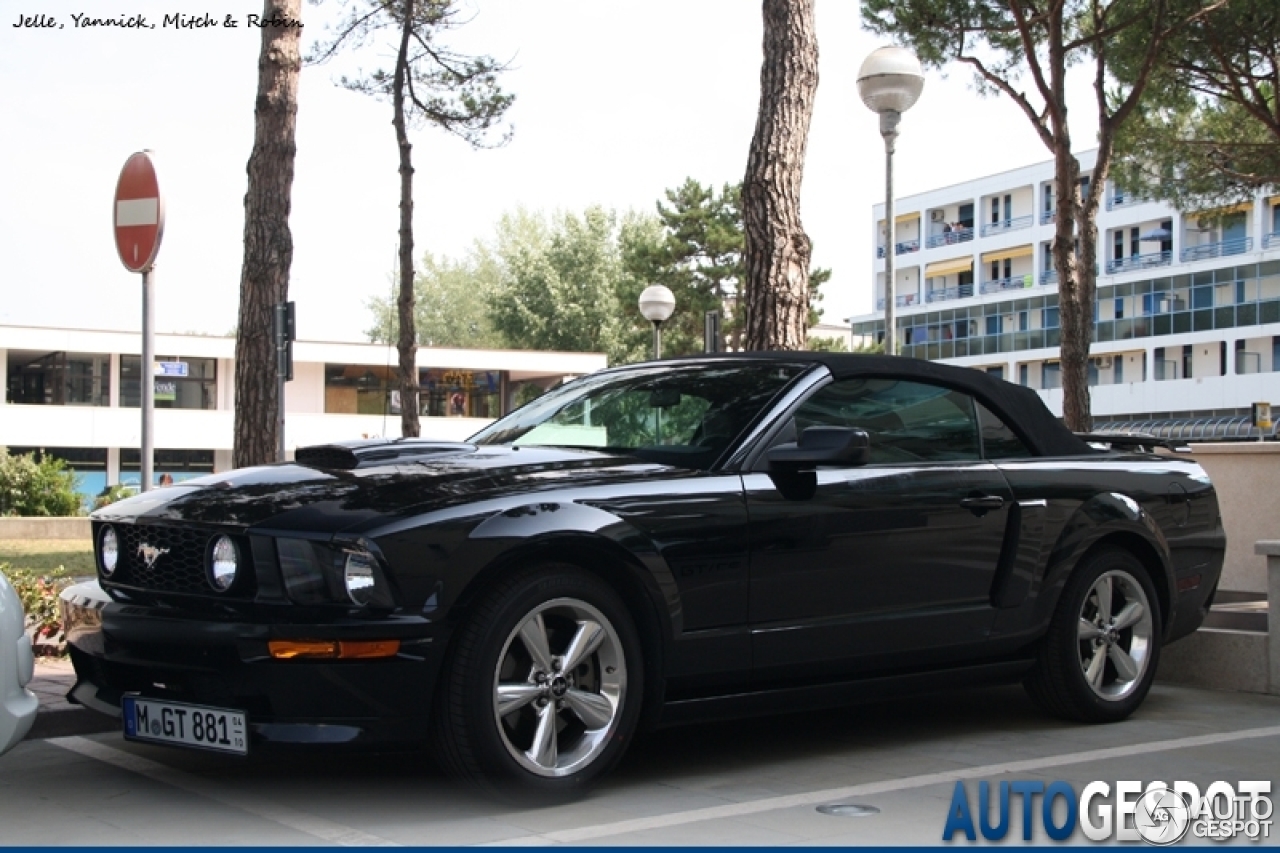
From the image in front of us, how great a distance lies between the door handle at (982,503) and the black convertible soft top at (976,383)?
0.53 metres

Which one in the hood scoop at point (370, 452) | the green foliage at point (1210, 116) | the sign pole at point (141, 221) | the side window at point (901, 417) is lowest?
the hood scoop at point (370, 452)

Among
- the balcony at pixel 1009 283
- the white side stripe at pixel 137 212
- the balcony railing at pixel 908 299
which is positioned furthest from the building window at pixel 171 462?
the white side stripe at pixel 137 212

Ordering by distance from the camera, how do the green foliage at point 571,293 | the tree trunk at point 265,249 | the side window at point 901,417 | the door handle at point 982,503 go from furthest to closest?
the green foliage at point 571,293 → the tree trunk at point 265,249 → the door handle at point 982,503 → the side window at point 901,417

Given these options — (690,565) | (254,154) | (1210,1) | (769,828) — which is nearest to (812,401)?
(690,565)

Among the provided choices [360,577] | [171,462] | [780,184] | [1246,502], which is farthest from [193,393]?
[360,577]

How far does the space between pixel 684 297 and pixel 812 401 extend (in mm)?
50047

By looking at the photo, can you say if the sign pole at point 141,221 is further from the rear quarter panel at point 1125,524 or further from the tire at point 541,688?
the rear quarter panel at point 1125,524

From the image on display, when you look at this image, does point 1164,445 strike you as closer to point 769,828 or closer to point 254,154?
point 769,828

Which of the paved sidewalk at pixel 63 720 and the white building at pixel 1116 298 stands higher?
the white building at pixel 1116 298

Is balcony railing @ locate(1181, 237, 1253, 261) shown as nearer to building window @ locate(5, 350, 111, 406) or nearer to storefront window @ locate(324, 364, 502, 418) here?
storefront window @ locate(324, 364, 502, 418)

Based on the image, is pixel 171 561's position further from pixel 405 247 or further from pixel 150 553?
pixel 405 247

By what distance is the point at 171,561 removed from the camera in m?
5.05

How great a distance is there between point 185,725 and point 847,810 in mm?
2074

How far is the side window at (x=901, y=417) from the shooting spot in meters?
5.96
